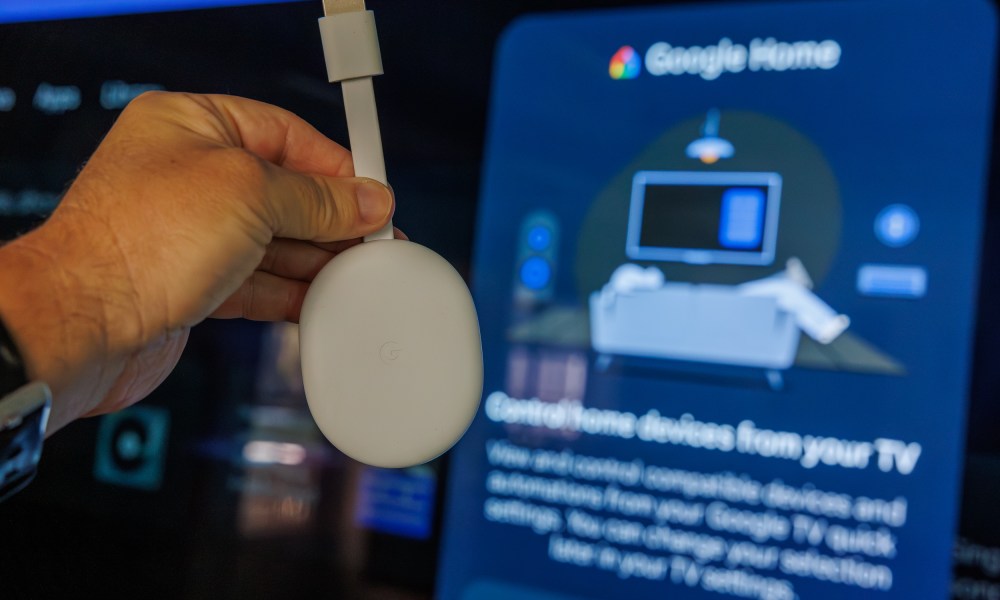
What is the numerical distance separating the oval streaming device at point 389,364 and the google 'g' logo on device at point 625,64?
690 millimetres

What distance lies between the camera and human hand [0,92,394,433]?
0.43 m

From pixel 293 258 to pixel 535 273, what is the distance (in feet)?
1.84

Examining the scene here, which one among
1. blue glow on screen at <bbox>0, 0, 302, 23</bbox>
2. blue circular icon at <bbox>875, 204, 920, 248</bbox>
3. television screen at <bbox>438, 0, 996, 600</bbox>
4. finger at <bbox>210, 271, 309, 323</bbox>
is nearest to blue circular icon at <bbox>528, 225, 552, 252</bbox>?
television screen at <bbox>438, 0, 996, 600</bbox>

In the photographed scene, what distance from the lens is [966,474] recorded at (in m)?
0.86

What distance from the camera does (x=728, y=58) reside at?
3.28 ft

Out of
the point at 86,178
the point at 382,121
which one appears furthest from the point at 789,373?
the point at 86,178

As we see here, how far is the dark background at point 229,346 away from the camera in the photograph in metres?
1.12

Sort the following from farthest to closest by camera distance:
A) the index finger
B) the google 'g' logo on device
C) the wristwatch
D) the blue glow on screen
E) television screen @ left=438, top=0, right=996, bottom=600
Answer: the blue glow on screen < the google 'g' logo on device < television screen @ left=438, top=0, right=996, bottom=600 < the index finger < the wristwatch

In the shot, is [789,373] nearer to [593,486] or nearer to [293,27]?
[593,486]

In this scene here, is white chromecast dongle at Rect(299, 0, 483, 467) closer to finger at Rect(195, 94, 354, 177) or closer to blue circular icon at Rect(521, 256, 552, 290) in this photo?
finger at Rect(195, 94, 354, 177)

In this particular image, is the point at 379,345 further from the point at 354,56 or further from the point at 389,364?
the point at 354,56

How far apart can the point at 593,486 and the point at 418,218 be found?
0.39 meters

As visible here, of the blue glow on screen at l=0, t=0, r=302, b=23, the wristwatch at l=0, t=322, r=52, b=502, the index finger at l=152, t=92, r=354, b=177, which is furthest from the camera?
the blue glow on screen at l=0, t=0, r=302, b=23

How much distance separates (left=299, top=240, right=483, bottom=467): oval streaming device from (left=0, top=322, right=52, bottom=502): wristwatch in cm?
12
